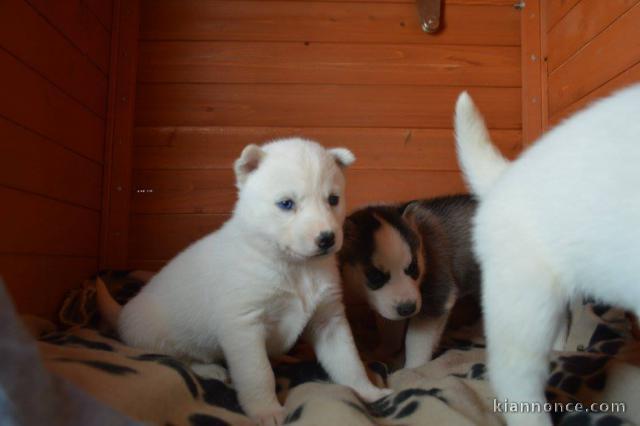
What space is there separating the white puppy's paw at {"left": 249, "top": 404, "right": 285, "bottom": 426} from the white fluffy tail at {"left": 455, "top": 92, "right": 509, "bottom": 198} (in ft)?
3.11

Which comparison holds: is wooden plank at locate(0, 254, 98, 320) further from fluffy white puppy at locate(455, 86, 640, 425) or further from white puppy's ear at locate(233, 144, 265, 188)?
fluffy white puppy at locate(455, 86, 640, 425)

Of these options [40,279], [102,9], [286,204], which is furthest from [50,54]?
[286,204]

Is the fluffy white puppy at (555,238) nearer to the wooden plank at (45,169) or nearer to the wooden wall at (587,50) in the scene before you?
the wooden wall at (587,50)

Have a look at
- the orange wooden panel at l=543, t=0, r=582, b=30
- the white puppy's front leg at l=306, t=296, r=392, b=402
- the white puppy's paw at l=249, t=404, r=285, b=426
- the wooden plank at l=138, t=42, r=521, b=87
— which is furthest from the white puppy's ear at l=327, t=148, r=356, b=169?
the orange wooden panel at l=543, t=0, r=582, b=30

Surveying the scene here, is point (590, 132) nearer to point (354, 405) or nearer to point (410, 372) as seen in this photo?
point (354, 405)

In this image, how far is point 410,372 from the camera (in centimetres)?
205

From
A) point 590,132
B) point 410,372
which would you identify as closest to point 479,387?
point 410,372

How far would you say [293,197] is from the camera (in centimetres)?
176

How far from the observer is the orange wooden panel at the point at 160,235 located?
280cm

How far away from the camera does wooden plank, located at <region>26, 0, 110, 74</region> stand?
84.7 inches

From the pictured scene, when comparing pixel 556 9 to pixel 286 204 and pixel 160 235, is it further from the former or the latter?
pixel 160 235

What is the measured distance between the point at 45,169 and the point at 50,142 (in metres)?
0.12

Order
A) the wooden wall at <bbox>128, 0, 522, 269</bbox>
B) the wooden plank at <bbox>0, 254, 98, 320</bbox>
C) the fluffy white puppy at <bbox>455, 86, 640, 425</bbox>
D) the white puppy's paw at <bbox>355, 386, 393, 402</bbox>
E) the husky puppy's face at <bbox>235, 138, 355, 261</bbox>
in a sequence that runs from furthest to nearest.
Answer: the wooden wall at <bbox>128, 0, 522, 269</bbox> < the wooden plank at <bbox>0, 254, 98, 320</bbox> < the white puppy's paw at <bbox>355, 386, 393, 402</bbox> < the husky puppy's face at <bbox>235, 138, 355, 261</bbox> < the fluffy white puppy at <bbox>455, 86, 640, 425</bbox>

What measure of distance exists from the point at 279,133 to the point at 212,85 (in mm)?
442
